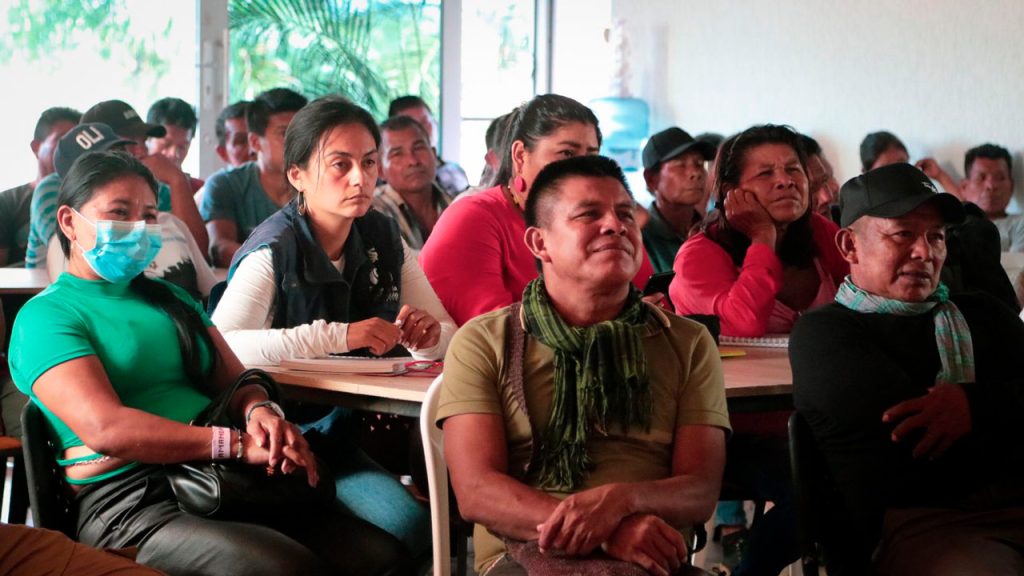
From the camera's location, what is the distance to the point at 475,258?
3.54 metres

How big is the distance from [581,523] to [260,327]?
4.25 ft

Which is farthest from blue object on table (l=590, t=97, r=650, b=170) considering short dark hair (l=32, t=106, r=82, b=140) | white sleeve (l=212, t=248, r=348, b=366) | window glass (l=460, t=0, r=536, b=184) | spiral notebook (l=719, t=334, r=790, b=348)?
white sleeve (l=212, t=248, r=348, b=366)

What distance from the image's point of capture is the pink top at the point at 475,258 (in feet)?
11.6

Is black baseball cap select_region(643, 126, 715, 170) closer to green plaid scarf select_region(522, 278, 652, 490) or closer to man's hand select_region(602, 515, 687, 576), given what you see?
green plaid scarf select_region(522, 278, 652, 490)

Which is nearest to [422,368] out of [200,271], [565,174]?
[565,174]

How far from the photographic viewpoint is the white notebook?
9.41ft

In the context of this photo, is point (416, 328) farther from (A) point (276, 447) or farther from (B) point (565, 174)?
(B) point (565, 174)

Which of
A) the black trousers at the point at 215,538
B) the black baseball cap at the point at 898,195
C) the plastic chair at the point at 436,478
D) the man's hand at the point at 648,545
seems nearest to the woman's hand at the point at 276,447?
the black trousers at the point at 215,538

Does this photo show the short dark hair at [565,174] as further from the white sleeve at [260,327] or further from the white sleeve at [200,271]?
the white sleeve at [200,271]

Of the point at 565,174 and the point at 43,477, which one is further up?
the point at 565,174

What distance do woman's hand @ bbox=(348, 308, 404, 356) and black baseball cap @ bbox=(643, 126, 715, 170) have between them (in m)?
2.45

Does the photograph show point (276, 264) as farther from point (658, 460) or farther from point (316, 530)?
point (658, 460)

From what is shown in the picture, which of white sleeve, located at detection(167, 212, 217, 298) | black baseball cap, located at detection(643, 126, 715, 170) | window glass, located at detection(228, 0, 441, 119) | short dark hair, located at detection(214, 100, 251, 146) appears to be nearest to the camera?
white sleeve, located at detection(167, 212, 217, 298)

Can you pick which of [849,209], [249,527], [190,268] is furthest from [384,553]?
[190,268]
